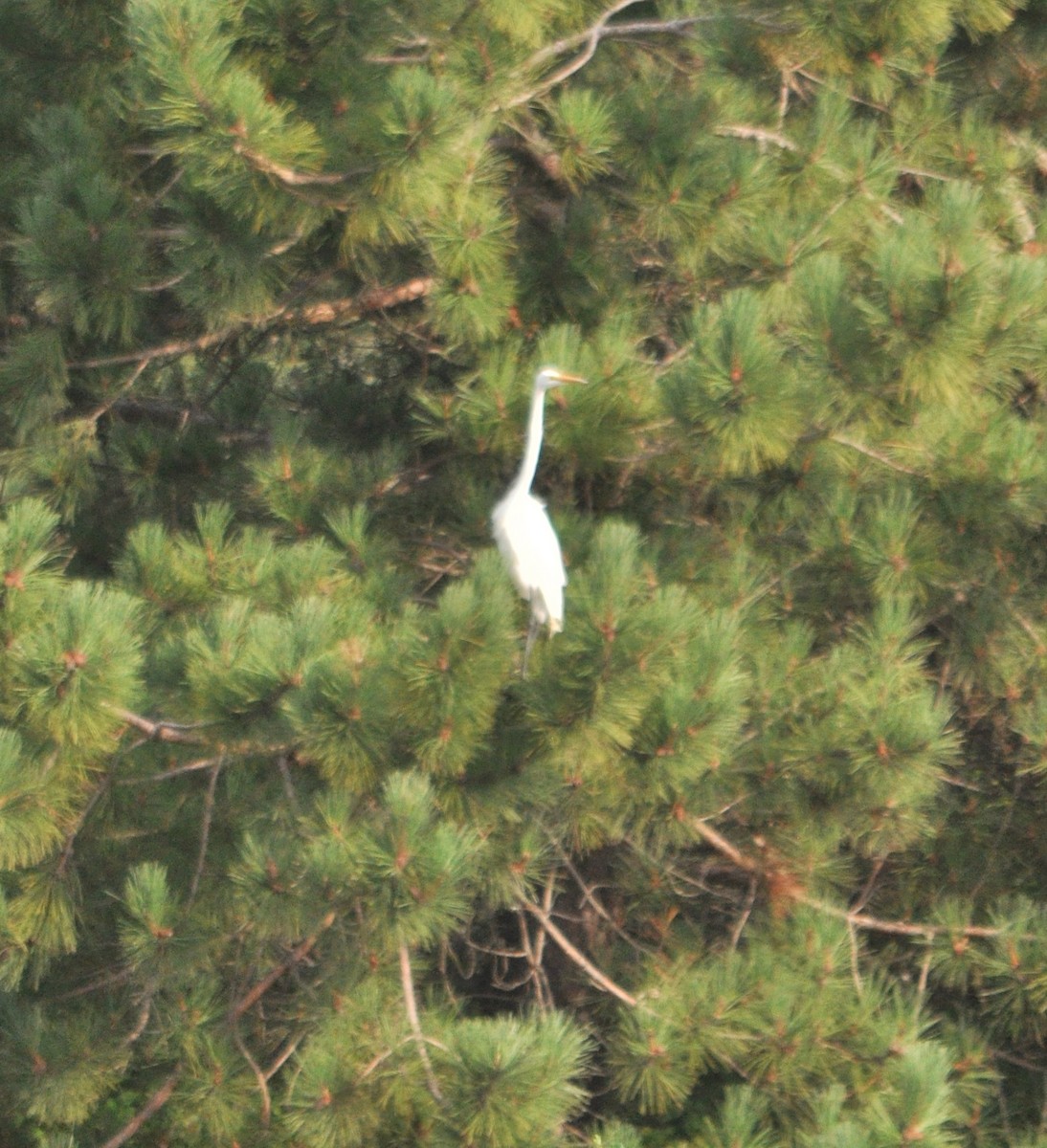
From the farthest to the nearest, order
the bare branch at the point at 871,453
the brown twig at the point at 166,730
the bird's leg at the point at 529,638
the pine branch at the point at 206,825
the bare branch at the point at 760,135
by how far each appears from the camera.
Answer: the bare branch at the point at 760,135
the bare branch at the point at 871,453
the pine branch at the point at 206,825
the brown twig at the point at 166,730
the bird's leg at the point at 529,638

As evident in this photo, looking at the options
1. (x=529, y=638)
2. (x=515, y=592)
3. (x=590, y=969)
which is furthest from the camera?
(x=590, y=969)

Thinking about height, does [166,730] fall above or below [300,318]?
above

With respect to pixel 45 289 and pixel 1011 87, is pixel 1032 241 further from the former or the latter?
pixel 45 289

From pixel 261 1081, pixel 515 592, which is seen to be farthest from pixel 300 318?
pixel 261 1081

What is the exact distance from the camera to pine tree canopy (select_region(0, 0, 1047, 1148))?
302 centimetres

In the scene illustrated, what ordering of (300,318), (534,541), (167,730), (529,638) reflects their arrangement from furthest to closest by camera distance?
(300,318)
(534,541)
(167,730)
(529,638)

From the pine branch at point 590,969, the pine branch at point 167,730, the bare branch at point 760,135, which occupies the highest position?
the bare branch at point 760,135

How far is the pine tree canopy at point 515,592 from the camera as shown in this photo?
302 cm

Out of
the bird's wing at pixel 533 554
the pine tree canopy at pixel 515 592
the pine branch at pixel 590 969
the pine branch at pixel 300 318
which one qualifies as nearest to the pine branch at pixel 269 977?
the pine tree canopy at pixel 515 592

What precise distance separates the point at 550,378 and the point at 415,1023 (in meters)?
1.32

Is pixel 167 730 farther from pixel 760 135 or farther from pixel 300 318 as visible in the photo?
pixel 760 135

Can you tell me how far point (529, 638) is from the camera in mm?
3016

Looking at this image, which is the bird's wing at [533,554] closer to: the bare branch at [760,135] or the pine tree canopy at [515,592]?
the pine tree canopy at [515,592]

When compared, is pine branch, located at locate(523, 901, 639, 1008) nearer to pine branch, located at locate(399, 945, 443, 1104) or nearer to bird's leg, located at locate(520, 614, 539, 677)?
pine branch, located at locate(399, 945, 443, 1104)
